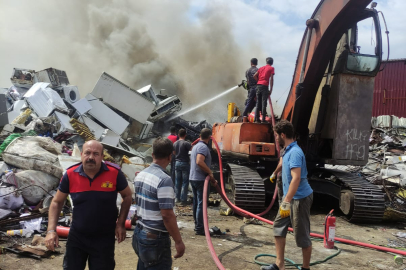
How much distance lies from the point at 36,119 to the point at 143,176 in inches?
382

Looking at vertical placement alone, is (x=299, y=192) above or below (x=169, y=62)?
below

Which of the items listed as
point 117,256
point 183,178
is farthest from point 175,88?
point 117,256

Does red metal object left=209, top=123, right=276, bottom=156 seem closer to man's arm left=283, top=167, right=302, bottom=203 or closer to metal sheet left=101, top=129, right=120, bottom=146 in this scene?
man's arm left=283, top=167, right=302, bottom=203

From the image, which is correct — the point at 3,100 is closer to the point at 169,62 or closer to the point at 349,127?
the point at 349,127

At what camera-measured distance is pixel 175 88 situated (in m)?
28.2

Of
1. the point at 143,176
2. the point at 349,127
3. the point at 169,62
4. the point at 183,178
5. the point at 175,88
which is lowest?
the point at 183,178

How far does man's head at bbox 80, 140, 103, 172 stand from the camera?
9.90 feet

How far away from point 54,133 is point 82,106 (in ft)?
8.00

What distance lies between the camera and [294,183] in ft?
12.8

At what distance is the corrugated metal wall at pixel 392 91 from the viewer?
2383 cm

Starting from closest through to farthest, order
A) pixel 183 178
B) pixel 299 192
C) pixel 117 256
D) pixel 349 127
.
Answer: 1. pixel 299 192
2. pixel 117 256
3. pixel 349 127
4. pixel 183 178

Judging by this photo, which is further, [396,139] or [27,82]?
[396,139]

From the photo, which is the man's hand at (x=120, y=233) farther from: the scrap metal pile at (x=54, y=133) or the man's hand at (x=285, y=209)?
the scrap metal pile at (x=54, y=133)

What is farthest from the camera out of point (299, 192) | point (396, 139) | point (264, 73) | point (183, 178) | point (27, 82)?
point (396, 139)
